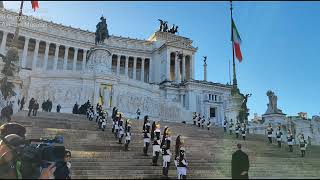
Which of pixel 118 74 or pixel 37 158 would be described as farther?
pixel 118 74

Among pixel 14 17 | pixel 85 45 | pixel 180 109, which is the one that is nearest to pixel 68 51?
pixel 85 45

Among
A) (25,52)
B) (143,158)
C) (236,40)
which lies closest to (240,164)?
(143,158)

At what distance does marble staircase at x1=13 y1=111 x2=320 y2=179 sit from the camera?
40.3 ft

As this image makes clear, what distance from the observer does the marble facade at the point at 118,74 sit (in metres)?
36.9

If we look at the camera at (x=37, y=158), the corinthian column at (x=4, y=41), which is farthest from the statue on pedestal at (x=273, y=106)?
the corinthian column at (x=4, y=41)

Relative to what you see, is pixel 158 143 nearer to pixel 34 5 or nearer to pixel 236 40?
Answer: pixel 34 5

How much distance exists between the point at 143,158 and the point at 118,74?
2936cm

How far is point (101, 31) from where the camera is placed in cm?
4288

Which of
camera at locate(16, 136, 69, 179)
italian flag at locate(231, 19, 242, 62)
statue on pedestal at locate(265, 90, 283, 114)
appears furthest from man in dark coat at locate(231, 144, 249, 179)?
statue on pedestal at locate(265, 90, 283, 114)

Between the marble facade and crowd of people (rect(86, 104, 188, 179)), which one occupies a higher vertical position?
the marble facade

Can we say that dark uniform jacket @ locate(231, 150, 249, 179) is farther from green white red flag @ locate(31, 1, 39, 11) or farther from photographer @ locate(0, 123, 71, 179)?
green white red flag @ locate(31, 1, 39, 11)

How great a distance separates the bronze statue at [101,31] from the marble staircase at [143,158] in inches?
891

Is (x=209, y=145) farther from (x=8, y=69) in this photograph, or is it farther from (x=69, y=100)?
(x=69, y=100)

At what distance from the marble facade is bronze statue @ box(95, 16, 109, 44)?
134 centimetres
